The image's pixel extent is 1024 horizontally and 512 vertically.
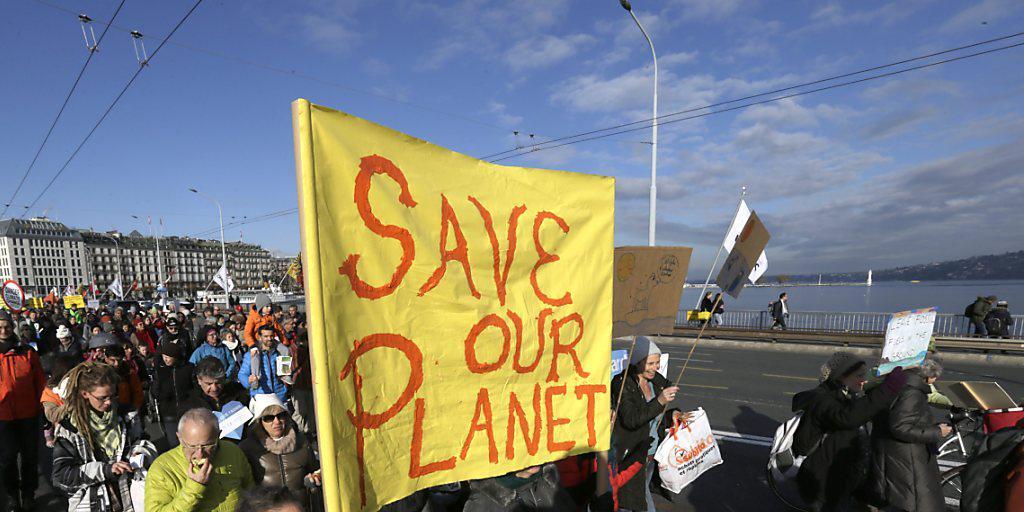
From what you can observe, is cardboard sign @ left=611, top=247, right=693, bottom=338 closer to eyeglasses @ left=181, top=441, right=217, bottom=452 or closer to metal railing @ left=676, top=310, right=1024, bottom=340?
eyeglasses @ left=181, top=441, right=217, bottom=452

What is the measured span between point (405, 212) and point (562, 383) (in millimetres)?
1026

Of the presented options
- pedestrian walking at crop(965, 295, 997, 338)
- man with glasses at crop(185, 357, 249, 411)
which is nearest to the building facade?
man with glasses at crop(185, 357, 249, 411)

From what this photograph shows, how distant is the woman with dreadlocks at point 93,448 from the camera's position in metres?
2.96

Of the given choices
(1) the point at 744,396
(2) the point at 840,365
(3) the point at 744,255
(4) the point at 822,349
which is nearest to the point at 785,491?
(2) the point at 840,365

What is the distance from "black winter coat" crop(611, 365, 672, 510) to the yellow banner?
1.22 meters

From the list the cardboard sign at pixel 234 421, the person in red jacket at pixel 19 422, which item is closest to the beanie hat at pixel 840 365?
the cardboard sign at pixel 234 421

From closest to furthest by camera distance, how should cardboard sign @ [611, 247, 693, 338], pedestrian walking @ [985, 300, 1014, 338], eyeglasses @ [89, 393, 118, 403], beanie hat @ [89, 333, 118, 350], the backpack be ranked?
1. the backpack
2. eyeglasses @ [89, 393, 118, 403]
3. cardboard sign @ [611, 247, 693, 338]
4. beanie hat @ [89, 333, 118, 350]
5. pedestrian walking @ [985, 300, 1014, 338]

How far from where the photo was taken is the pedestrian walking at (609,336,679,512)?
335 cm

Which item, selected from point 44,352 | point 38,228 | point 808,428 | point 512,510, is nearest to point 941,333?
point 808,428

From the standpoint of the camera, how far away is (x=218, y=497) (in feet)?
8.19

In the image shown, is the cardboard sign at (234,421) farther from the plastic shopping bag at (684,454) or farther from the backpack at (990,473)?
the backpack at (990,473)

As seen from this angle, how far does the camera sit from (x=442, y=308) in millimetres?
1715

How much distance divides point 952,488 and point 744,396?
14.0ft

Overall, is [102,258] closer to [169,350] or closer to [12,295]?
[12,295]
